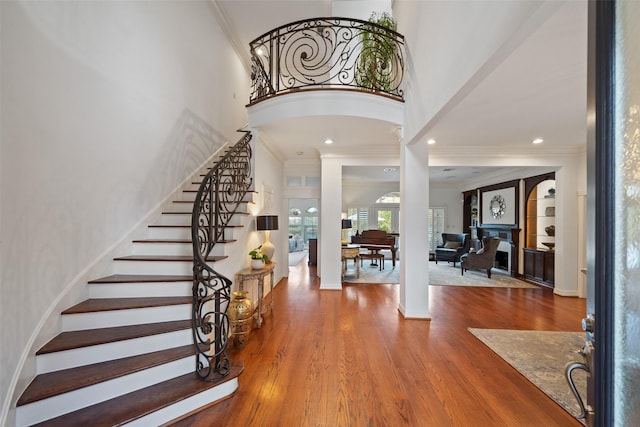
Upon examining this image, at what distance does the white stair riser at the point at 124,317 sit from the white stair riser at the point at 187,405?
648mm

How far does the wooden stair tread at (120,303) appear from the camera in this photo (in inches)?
84.5

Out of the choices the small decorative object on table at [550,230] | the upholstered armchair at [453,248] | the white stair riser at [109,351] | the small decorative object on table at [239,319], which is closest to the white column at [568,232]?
the small decorative object on table at [550,230]

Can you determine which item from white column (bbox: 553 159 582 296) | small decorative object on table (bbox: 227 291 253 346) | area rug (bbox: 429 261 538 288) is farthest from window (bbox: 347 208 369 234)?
small decorative object on table (bbox: 227 291 253 346)

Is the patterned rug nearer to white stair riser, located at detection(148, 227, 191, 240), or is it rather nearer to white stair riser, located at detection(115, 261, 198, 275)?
white stair riser, located at detection(148, 227, 191, 240)

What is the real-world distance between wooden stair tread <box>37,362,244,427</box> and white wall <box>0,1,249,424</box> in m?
0.36

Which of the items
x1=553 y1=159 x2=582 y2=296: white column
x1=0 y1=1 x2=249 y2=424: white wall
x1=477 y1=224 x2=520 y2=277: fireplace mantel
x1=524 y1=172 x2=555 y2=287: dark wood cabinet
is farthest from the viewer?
x1=477 y1=224 x2=520 y2=277: fireplace mantel

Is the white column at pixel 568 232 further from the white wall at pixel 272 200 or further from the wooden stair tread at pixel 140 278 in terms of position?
the wooden stair tread at pixel 140 278

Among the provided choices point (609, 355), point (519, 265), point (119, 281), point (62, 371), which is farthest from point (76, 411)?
point (519, 265)

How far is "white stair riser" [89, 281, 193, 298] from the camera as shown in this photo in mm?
2426

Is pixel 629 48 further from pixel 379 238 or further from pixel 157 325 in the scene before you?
pixel 379 238

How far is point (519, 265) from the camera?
6.95 meters

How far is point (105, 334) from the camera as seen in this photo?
2049 mm

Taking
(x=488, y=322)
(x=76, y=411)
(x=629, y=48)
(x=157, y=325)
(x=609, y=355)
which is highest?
(x=629, y=48)

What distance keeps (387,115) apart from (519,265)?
19.2 ft
